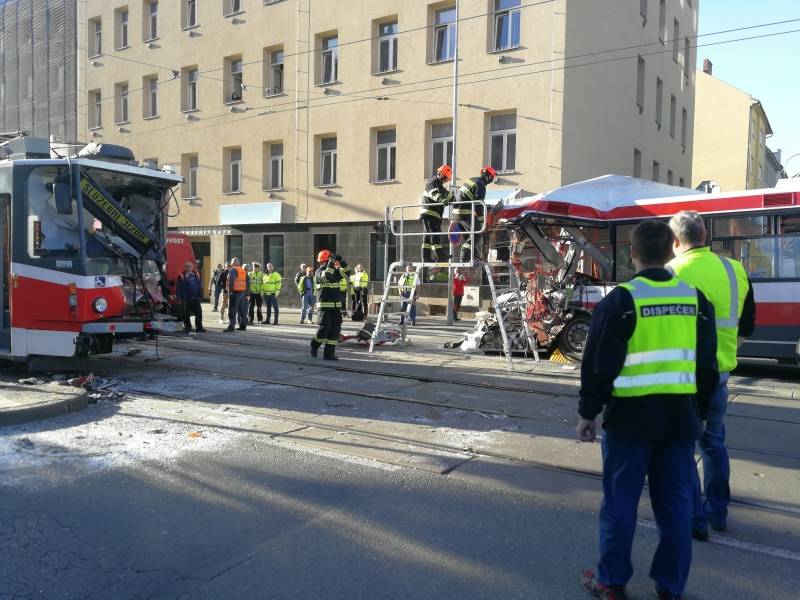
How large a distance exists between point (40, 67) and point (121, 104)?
6.91 m

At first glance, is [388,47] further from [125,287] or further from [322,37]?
[125,287]

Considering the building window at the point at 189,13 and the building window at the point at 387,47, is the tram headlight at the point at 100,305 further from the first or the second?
the building window at the point at 189,13

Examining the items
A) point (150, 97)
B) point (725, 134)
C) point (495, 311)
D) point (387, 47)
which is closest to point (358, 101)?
point (387, 47)

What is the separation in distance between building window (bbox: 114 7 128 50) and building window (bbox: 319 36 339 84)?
38.3 ft

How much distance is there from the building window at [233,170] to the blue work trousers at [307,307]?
838cm

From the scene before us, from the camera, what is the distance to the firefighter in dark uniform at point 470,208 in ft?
36.1

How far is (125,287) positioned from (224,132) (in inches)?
747

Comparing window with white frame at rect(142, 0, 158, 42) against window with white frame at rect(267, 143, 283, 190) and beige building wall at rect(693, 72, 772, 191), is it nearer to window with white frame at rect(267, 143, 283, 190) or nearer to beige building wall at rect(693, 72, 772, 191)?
window with white frame at rect(267, 143, 283, 190)

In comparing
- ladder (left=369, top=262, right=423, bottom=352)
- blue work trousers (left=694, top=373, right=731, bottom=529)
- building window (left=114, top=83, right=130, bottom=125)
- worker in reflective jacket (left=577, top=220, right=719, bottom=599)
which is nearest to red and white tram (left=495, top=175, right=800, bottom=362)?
ladder (left=369, top=262, right=423, bottom=352)

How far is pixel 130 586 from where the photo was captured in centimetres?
353

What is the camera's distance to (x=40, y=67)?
34.2m

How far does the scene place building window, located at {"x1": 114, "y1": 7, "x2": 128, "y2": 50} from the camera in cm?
3053

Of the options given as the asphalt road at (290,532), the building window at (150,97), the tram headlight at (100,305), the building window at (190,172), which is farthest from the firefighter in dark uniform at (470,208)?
the building window at (150,97)

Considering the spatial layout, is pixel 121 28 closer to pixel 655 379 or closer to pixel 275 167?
pixel 275 167
